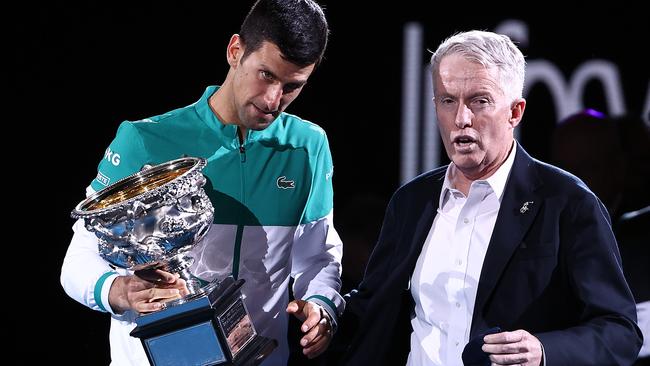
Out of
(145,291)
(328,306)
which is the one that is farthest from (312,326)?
(145,291)

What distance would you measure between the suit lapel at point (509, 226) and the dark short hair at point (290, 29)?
0.54 metres

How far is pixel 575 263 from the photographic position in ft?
6.56

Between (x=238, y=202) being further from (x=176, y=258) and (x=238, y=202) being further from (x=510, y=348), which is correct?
(x=510, y=348)

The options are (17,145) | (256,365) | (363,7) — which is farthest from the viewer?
(363,7)

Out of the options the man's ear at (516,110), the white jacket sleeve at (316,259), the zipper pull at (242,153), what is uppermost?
the zipper pull at (242,153)

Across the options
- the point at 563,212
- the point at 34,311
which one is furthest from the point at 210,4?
the point at 563,212

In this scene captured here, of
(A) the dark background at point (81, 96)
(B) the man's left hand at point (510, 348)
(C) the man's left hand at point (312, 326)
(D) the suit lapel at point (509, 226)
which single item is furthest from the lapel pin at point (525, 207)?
(A) the dark background at point (81, 96)

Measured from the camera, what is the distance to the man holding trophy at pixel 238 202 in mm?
2109

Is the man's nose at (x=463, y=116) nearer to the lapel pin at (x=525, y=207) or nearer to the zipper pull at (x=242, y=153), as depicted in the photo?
the lapel pin at (x=525, y=207)

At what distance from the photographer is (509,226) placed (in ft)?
6.90

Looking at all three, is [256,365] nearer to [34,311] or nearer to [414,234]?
[414,234]

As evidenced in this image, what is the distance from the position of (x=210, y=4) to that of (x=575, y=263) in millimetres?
2516

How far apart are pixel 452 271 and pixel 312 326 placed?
0.35m

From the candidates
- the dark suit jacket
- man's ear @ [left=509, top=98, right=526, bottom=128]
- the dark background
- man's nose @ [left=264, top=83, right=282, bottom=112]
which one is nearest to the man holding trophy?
man's nose @ [left=264, top=83, right=282, bottom=112]
